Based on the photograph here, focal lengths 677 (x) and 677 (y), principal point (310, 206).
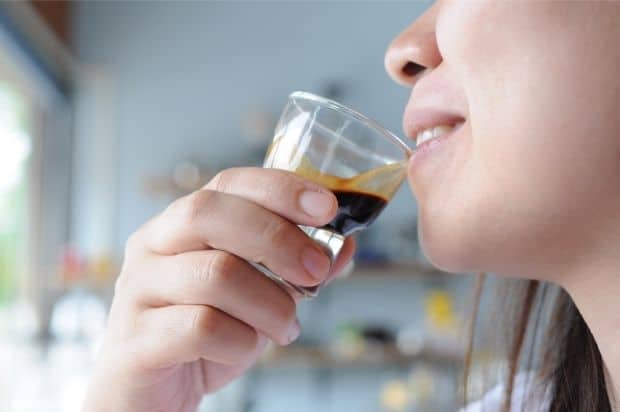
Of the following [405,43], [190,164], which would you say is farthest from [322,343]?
[405,43]

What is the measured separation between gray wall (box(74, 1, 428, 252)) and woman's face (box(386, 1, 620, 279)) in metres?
3.76

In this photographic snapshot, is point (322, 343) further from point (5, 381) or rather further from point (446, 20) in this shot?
point (446, 20)

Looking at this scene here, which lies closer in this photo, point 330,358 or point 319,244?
point 319,244

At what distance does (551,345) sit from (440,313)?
131 inches

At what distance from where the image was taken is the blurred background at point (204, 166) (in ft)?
13.5

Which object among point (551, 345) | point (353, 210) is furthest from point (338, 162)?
point (551, 345)

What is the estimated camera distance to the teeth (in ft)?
2.39

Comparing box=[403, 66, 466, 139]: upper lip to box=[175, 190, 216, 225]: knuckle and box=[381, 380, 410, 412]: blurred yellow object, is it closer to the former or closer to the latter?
box=[175, 190, 216, 225]: knuckle

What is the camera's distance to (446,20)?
0.65 meters

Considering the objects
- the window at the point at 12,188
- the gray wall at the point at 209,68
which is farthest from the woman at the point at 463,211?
the gray wall at the point at 209,68

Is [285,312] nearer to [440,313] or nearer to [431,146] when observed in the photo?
[431,146]

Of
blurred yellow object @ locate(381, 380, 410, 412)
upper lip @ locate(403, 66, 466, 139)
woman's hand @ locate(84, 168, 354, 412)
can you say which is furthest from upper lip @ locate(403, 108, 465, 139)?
blurred yellow object @ locate(381, 380, 410, 412)

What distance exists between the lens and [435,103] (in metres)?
0.72

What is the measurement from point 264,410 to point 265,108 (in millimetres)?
1956
